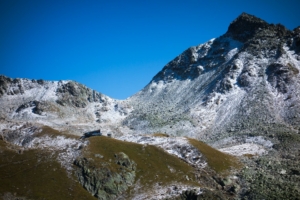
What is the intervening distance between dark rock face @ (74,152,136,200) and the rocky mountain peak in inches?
5553

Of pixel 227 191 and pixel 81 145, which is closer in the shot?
pixel 227 191

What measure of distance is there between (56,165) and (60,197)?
8.81 meters

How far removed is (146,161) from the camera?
5078 cm

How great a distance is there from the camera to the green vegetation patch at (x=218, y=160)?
48562 mm

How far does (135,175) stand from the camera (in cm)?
4716

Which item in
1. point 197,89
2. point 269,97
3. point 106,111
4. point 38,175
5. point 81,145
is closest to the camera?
point 38,175

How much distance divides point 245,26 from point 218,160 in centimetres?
13927

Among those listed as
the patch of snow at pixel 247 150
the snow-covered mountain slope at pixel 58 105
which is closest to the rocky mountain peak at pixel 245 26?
the snow-covered mountain slope at pixel 58 105

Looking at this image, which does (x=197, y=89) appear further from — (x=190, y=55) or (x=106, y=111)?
(x=106, y=111)

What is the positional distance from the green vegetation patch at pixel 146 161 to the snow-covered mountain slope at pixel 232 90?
4385 centimetres

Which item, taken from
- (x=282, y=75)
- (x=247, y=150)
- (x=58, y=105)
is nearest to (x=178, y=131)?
(x=247, y=150)

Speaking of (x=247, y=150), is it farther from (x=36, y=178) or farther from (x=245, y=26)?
(x=245, y=26)

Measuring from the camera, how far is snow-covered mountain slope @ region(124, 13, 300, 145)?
9556cm

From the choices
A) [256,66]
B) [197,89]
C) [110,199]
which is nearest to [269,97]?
[256,66]
